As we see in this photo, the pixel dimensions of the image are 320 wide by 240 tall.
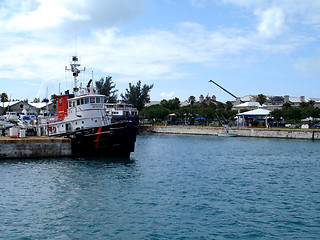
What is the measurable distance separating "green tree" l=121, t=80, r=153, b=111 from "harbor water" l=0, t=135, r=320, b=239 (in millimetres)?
95266

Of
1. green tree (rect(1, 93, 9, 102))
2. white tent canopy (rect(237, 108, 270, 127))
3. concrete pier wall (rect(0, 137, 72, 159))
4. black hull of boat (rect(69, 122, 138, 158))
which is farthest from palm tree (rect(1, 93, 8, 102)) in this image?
black hull of boat (rect(69, 122, 138, 158))

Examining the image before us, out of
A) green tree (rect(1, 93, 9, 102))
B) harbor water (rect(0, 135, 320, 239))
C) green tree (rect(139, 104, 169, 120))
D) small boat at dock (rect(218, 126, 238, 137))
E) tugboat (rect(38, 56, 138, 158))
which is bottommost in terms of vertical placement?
harbor water (rect(0, 135, 320, 239))

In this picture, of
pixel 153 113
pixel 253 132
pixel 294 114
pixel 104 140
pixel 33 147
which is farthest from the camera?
pixel 153 113

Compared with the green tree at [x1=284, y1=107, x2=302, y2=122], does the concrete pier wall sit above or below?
below

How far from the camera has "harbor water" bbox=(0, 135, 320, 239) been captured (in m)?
15.9

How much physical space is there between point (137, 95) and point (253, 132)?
57.0 metres

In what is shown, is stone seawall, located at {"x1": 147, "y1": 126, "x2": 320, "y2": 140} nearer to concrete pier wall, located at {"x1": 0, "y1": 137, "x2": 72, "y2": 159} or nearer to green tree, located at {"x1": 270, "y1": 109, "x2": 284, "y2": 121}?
green tree, located at {"x1": 270, "y1": 109, "x2": 284, "y2": 121}

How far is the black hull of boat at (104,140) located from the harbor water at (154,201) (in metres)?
2.75

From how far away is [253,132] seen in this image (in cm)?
8256

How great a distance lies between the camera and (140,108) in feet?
427

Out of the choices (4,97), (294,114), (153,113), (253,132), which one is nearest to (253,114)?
(294,114)

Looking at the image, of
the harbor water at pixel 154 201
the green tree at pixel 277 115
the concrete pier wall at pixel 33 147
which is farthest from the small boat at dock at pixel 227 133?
the concrete pier wall at pixel 33 147

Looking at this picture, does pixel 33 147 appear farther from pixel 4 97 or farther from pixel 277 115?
pixel 4 97

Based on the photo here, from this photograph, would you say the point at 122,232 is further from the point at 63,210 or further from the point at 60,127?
the point at 60,127
